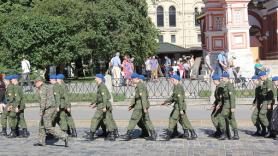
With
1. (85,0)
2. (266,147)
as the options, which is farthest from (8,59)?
(266,147)

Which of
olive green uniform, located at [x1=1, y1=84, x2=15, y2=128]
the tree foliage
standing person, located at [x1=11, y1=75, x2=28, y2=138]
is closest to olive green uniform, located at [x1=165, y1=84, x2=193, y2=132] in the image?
standing person, located at [x1=11, y1=75, x2=28, y2=138]

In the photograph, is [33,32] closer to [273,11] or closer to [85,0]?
[85,0]

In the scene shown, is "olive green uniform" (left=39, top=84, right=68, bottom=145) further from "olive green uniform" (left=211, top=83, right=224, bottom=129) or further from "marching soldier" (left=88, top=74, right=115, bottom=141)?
"olive green uniform" (left=211, top=83, right=224, bottom=129)

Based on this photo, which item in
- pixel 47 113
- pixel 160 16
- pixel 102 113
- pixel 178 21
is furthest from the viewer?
pixel 178 21

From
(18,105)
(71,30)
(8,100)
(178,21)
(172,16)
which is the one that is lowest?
(18,105)

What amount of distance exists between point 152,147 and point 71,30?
26.4 meters

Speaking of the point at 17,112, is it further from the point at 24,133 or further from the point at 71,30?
the point at 71,30

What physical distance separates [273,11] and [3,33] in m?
17.8

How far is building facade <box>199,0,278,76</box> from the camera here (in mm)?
28188

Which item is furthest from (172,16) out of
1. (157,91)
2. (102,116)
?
(102,116)

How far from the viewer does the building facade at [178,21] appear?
80438 millimetres

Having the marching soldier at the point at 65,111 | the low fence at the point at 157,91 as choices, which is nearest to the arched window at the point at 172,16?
the low fence at the point at 157,91

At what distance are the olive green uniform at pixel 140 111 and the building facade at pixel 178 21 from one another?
6730 centimetres

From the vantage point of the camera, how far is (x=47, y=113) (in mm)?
12344
